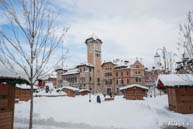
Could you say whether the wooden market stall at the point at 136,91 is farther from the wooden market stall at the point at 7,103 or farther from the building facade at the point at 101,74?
the building facade at the point at 101,74

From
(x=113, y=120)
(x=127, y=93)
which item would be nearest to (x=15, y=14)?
(x=113, y=120)

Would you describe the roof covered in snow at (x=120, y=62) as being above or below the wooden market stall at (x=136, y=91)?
above

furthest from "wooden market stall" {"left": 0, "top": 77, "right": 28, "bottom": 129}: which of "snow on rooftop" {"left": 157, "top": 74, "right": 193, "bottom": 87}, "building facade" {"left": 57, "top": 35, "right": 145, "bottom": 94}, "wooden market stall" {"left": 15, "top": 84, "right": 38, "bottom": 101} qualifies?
"building facade" {"left": 57, "top": 35, "right": 145, "bottom": 94}

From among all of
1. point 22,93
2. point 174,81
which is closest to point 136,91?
point 174,81

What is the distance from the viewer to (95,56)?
57.3 metres

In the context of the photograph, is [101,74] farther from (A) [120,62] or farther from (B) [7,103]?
(B) [7,103]

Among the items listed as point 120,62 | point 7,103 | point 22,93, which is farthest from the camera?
point 120,62

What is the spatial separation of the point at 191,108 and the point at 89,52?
47798mm

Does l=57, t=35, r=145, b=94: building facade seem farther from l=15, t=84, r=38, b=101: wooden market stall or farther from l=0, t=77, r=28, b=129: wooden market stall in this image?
l=0, t=77, r=28, b=129: wooden market stall

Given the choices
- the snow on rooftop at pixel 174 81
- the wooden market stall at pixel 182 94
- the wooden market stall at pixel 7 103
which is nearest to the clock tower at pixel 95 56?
the snow on rooftop at pixel 174 81

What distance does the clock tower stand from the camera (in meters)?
55.5

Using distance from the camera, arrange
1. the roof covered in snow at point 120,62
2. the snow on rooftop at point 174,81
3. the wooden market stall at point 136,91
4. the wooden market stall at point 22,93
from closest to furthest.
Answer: the snow on rooftop at point 174,81 < the wooden market stall at point 22,93 < the wooden market stall at point 136,91 < the roof covered in snow at point 120,62

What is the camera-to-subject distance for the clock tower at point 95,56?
5551 centimetres

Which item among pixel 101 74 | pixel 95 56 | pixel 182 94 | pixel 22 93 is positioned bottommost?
pixel 22 93
